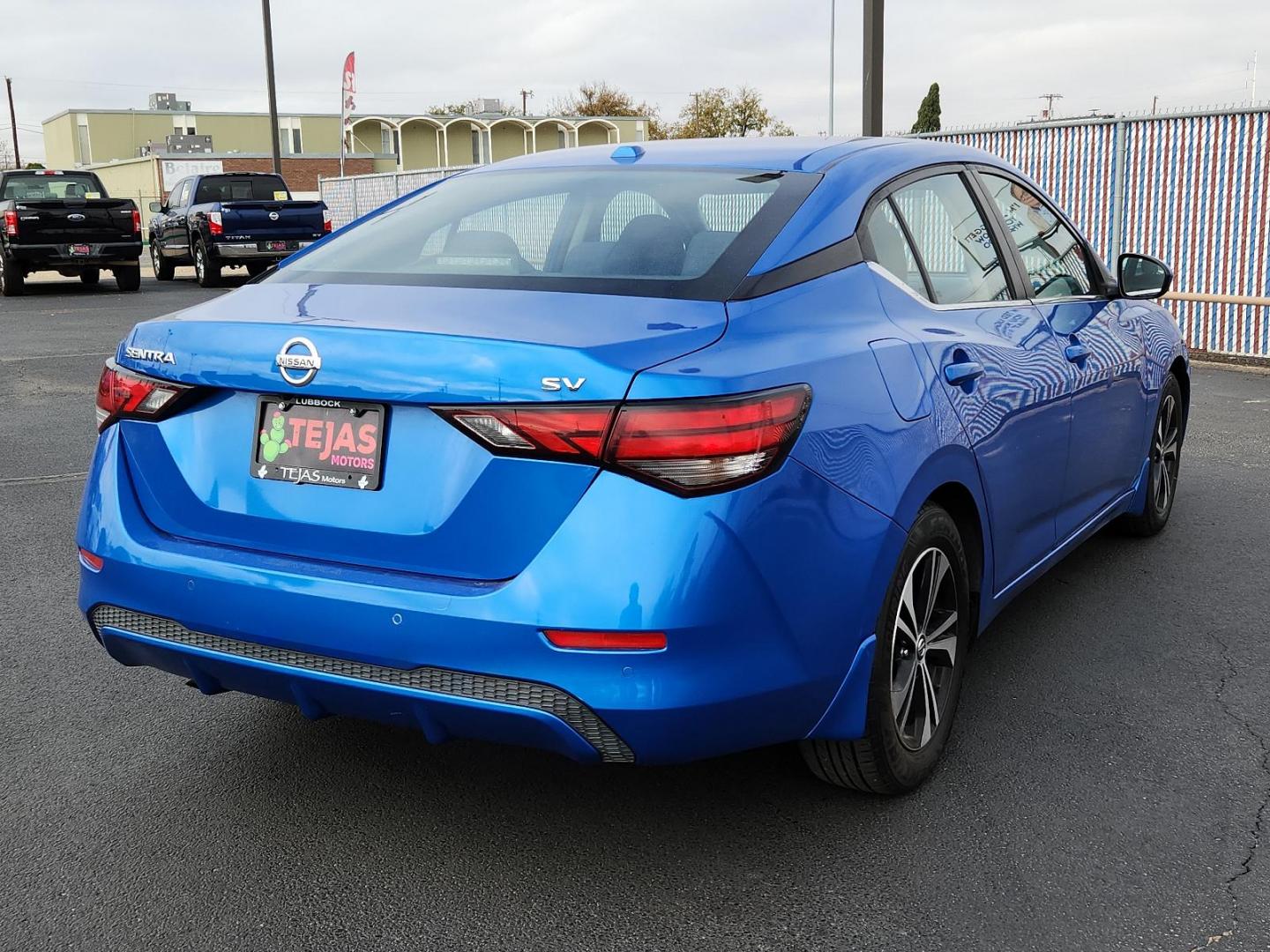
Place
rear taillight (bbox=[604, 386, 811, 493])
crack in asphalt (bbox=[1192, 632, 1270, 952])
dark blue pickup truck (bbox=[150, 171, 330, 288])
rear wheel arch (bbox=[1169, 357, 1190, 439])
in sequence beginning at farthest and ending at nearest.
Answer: dark blue pickup truck (bbox=[150, 171, 330, 288]), rear wheel arch (bbox=[1169, 357, 1190, 439]), crack in asphalt (bbox=[1192, 632, 1270, 952]), rear taillight (bbox=[604, 386, 811, 493])

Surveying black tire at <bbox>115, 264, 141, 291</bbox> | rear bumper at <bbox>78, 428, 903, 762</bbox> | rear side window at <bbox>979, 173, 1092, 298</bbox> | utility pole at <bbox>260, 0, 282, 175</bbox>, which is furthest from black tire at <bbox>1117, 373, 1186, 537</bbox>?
utility pole at <bbox>260, 0, 282, 175</bbox>

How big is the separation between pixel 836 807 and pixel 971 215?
6.17 ft

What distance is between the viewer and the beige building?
72.1m

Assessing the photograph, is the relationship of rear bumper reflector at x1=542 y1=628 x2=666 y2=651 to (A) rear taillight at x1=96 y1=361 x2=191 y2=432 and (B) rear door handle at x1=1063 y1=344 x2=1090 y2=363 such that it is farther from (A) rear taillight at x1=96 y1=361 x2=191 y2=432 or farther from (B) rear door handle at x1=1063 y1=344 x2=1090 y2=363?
(B) rear door handle at x1=1063 y1=344 x2=1090 y2=363

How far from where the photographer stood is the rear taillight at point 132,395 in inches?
117

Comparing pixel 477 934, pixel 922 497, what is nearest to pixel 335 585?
pixel 477 934

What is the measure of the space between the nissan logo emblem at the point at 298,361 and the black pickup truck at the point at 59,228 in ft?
65.2

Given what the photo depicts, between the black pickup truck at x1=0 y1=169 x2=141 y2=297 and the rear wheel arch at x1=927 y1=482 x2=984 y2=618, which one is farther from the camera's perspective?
the black pickup truck at x1=0 y1=169 x2=141 y2=297

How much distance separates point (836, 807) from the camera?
332 centimetres

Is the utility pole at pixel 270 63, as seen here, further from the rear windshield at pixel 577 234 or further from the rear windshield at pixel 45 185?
the rear windshield at pixel 577 234

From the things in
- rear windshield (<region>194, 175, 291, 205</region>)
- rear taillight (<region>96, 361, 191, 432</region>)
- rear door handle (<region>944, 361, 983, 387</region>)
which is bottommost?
rear door handle (<region>944, 361, 983, 387</region>)

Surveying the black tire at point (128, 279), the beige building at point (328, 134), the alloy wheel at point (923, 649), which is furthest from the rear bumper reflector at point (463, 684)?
the beige building at point (328, 134)

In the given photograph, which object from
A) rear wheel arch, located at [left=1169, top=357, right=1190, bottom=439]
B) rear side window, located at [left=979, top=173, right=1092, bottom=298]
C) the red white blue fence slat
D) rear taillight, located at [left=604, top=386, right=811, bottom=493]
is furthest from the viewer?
the red white blue fence slat

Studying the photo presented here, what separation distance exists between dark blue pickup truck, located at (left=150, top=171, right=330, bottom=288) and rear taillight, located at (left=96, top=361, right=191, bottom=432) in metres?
18.8
